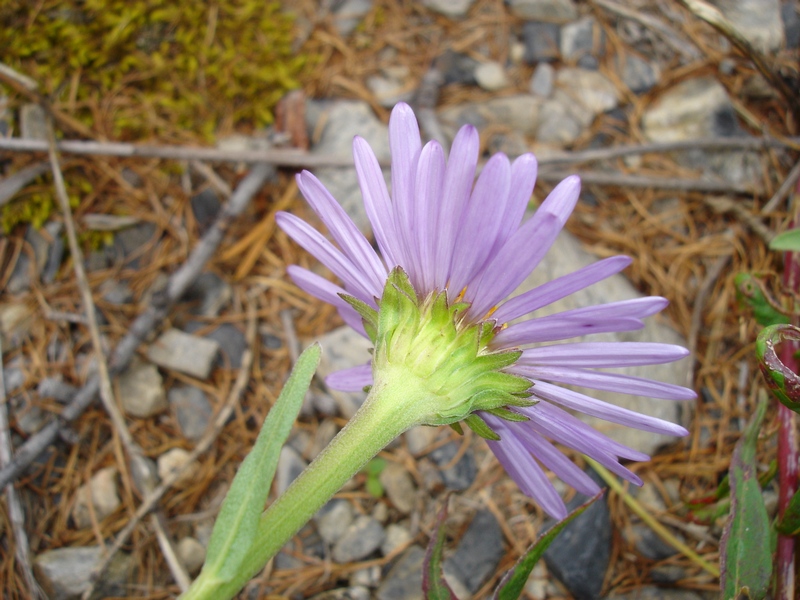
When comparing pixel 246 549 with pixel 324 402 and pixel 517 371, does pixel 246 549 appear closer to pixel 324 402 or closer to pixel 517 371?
pixel 517 371

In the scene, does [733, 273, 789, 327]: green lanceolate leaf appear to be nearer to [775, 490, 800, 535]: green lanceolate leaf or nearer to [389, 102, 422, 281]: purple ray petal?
[775, 490, 800, 535]: green lanceolate leaf

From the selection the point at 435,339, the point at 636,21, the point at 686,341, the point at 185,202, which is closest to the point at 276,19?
the point at 185,202

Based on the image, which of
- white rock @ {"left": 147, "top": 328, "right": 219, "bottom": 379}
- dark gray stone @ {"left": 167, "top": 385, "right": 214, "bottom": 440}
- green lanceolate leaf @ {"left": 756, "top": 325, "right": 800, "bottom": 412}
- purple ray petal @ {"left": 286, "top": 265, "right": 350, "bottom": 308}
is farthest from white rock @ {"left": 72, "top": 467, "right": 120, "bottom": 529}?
green lanceolate leaf @ {"left": 756, "top": 325, "right": 800, "bottom": 412}

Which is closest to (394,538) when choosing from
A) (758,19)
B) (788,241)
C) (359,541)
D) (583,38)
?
(359,541)

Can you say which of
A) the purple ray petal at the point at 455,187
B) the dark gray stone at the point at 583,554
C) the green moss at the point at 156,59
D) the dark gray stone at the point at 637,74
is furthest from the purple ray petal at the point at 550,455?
the dark gray stone at the point at 637,74

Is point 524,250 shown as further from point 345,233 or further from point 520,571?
point 520,571

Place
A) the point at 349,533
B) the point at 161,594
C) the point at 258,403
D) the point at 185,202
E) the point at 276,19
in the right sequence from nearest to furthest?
1. the point at 161,594
2. the point at 349,533
3. the point at 258,403
4. the point at 185,202
5. the point at 276,19

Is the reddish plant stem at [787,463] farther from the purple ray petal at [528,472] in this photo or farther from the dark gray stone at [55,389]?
the dark gray stone at [55,389]
